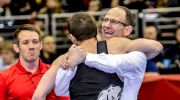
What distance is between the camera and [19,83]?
4.61 m

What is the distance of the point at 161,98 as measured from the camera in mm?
6629

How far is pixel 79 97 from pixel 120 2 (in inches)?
305

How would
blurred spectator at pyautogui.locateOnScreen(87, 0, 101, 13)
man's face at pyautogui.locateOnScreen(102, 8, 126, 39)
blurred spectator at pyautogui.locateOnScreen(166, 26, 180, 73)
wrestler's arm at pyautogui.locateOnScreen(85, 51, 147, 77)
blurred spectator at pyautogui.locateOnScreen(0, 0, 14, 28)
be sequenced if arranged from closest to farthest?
wrestler's arm at pyautogui.locateOnScreen(85, 51, 147, 77), man's face at pyautogui.locateOnScreen(102, 8, 126, 39), blurred spectator at pyautogui.locateOnScreen(166, 26, 180, 73), blurred spectator at pyautogui.locateOnScreen(87, 0, 101, 13), blurred spectator at pyautogui.locateOnScreen(0, 0, 14, 28)

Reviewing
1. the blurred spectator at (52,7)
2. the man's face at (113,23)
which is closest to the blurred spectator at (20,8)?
the blurred spectator at (52,7)

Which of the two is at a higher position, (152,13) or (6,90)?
(6,90)

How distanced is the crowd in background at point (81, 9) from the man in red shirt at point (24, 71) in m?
3.60

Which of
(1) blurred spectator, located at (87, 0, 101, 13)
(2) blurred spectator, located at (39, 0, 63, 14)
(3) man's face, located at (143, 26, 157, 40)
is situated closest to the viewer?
(3) man's face, located at (143, 26, 157, 40)

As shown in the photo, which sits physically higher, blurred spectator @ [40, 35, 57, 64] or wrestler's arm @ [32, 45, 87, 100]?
wrestler's arm @ [32, 45, 87, 100]

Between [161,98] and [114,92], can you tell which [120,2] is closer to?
[161,98]

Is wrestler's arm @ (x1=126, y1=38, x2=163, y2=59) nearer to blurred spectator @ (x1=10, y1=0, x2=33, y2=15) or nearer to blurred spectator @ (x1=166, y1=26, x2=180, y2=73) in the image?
blurred spectator @ (x1=166, y1=26, x2=180, y2=73)

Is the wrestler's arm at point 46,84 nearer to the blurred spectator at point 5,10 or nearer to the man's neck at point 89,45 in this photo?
the man's neck at point 89,45

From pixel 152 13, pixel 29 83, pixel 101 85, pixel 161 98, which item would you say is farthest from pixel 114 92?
pixel 152 13

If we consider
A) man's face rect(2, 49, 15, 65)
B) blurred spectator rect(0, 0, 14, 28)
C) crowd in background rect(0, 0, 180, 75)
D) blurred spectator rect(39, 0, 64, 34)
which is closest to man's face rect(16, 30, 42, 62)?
man's face rect(2, 49, 15, 65)

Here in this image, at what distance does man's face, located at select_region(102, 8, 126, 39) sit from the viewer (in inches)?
158
